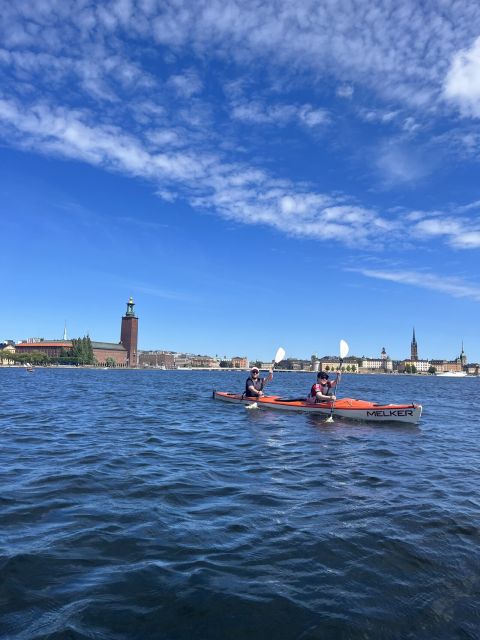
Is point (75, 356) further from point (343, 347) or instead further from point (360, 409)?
point (360, 409)

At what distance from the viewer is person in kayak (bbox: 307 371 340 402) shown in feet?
76.7

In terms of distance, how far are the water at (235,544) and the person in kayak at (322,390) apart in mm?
9352

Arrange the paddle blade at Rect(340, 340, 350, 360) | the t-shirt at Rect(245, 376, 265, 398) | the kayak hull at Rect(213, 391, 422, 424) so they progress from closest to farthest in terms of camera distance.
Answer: the kayak hull at Rect(213, 391, 422, 424) < the paddle blade at Rect(340, 340, 350, 360) < the t-shirt at Rect(245, 376, 265, 398)

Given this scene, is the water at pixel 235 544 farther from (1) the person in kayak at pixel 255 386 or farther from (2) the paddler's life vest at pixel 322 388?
(1) the person in kayak at pixel 255 386

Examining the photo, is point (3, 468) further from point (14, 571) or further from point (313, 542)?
point (313, 542)

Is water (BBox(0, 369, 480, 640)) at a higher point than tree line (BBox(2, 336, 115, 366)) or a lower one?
lower

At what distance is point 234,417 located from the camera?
23.8m

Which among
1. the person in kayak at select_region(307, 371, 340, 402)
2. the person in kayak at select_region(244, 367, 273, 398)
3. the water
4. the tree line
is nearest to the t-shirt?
the person in kayak at select_region(244, 367, 273, 398)

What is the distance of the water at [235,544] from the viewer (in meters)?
4.78

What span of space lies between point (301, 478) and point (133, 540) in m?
4.95

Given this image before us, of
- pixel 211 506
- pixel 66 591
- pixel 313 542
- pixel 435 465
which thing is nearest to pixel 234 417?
pixel 435 465

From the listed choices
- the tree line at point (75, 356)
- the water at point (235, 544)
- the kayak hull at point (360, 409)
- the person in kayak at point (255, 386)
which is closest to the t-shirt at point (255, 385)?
the person in kayak at point (255, 386)

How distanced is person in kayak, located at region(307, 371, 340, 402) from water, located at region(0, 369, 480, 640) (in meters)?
9.35

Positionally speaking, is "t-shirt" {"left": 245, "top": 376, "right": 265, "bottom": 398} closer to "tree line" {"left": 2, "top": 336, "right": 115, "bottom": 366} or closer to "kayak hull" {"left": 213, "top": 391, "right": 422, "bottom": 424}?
"kayak hull" {"left": 213, "top": 391, "right": 422, "bottom": 424}
